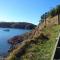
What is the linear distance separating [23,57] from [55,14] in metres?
24.7

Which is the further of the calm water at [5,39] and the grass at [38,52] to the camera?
the calm water at [5,39]

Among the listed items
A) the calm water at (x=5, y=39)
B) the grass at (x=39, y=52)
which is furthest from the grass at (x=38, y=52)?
the calm water at (x=5, y=39)

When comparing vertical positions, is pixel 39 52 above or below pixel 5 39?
above

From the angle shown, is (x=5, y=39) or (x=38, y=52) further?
(x=5, y=39)

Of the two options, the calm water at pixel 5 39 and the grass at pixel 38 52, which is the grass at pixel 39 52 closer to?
the grass at pixel 38 52

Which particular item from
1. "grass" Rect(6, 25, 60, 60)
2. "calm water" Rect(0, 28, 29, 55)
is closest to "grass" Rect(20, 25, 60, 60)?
"grass" Rect(6, 25, 60, 60)

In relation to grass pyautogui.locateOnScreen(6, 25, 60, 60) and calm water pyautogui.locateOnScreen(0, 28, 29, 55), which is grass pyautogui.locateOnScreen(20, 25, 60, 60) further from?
calm water pyautogui.locateOnScreen(0, 28, 29, 55)

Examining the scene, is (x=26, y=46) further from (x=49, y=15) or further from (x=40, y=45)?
(x=49, y=15)

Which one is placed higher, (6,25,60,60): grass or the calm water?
(6,25,60,60): grass

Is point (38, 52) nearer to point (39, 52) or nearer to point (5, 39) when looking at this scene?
point (39, 52)

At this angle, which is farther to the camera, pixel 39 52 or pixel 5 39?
pixel 5 39

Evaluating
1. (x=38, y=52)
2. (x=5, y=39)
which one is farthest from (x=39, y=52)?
(x=5, y=39)

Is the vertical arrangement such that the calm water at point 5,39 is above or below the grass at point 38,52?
below

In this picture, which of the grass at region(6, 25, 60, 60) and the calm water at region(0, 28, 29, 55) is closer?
the grass at region(6, 25, 60, 60)
